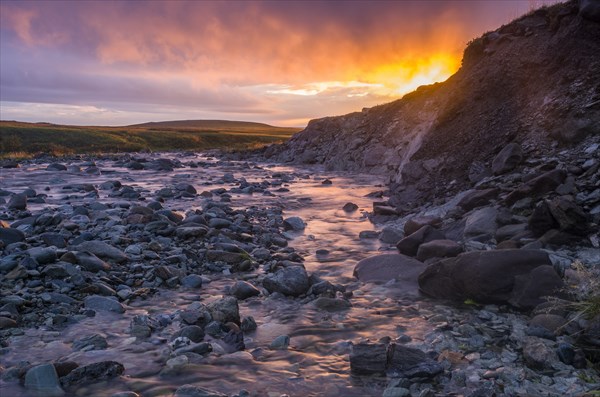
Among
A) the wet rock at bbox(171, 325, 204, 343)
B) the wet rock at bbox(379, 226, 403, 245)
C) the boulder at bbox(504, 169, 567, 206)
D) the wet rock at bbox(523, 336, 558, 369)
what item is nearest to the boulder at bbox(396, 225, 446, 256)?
the wet rock at bbox(379, 226, 403, 245)

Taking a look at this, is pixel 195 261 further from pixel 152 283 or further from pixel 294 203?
pixel 294 203

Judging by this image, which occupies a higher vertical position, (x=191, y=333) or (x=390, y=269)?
(x=390, y=269)

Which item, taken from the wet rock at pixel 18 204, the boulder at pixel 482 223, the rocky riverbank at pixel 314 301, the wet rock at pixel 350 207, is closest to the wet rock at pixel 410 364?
the rocky riverbank at pixel 314 301

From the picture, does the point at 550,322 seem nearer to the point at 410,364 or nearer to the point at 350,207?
the point at 410,364

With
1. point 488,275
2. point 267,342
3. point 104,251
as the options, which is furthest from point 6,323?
point 488,275

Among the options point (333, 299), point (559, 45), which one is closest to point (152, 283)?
point (333, 299)

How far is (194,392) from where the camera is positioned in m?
4.61

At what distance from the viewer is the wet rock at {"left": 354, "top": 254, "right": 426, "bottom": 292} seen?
332 inches

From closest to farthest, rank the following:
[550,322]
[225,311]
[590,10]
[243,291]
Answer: [550,322], [225,311], [243,291], [590,10]

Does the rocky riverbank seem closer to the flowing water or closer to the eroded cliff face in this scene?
the flowing water

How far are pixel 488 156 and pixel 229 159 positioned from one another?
112ft

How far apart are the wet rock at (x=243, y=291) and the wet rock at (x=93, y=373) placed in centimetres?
268

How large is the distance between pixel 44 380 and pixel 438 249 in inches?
269

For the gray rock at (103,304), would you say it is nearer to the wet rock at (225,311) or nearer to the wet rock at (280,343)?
the wet rock at (225,311)
